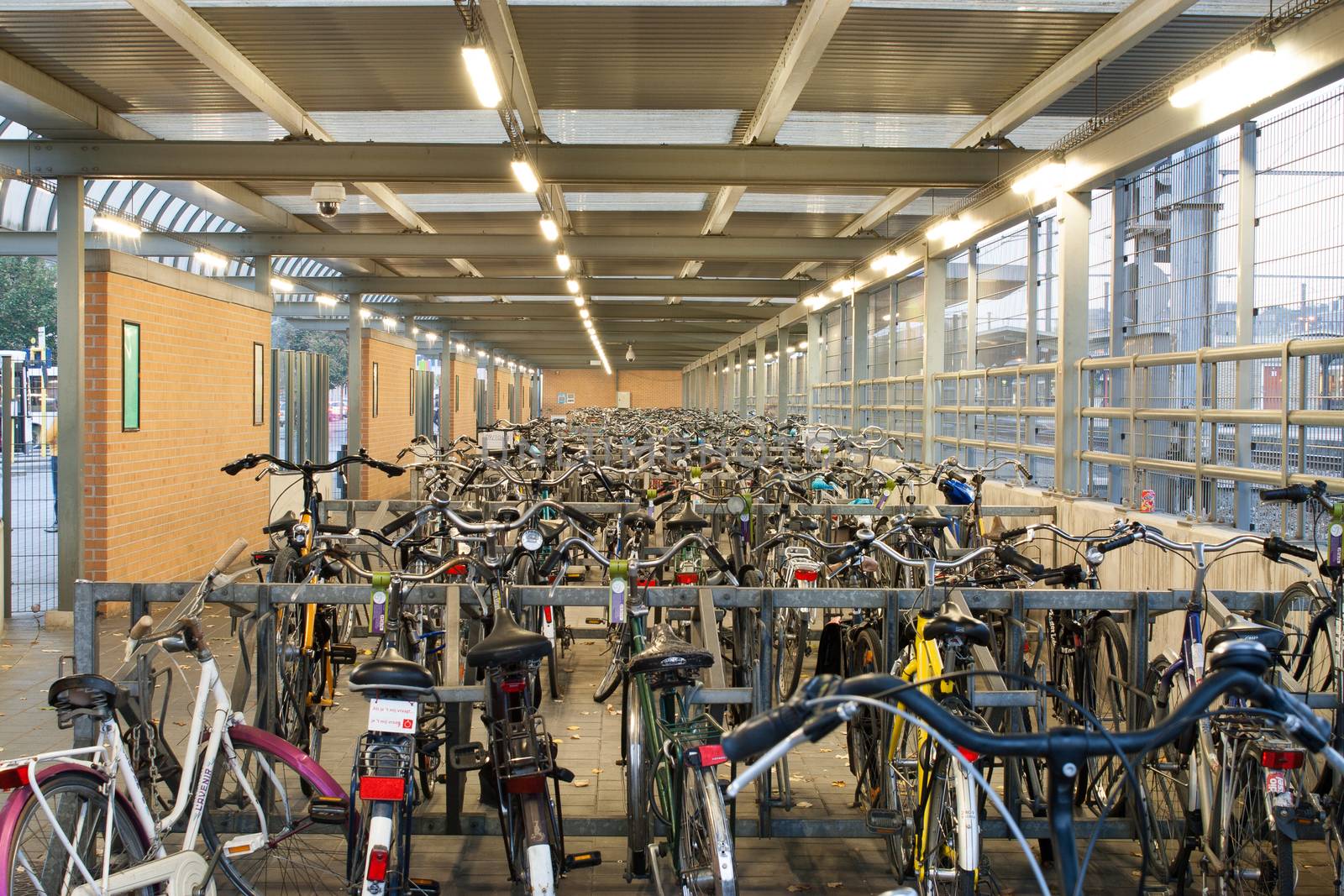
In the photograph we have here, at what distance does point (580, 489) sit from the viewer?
426 inches

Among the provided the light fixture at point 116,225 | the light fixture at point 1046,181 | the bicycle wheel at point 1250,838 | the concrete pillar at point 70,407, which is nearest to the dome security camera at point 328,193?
the light fixture at point 116,225

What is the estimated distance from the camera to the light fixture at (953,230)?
10.1 metres

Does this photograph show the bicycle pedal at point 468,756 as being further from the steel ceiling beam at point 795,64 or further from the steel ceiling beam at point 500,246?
the steel ceiling beam at point 500,246

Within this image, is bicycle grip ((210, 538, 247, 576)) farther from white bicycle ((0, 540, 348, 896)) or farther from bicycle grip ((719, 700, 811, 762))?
bicycle grip ((719, 700, 811, 762))

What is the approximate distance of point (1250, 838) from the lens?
9.71ft

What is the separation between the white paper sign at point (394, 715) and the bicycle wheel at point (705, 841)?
70cm

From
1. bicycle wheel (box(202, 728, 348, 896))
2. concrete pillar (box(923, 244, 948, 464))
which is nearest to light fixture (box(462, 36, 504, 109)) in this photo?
bicycle wheel (box(202, 728, 348, 896))

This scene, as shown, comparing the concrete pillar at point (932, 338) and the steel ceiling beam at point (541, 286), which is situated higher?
the steel ceiling beam at point (541, 286)

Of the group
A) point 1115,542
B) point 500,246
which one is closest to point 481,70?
point 1115,542

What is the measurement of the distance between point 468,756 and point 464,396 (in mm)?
26818

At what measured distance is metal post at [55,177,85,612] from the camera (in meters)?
7.97

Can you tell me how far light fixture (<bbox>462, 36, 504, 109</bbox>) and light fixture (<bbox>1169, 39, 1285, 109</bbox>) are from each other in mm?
3429

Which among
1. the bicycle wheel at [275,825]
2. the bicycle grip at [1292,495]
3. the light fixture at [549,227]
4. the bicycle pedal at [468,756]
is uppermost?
the light fixture at [549,227]

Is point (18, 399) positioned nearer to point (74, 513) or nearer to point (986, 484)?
point (74, 513)
